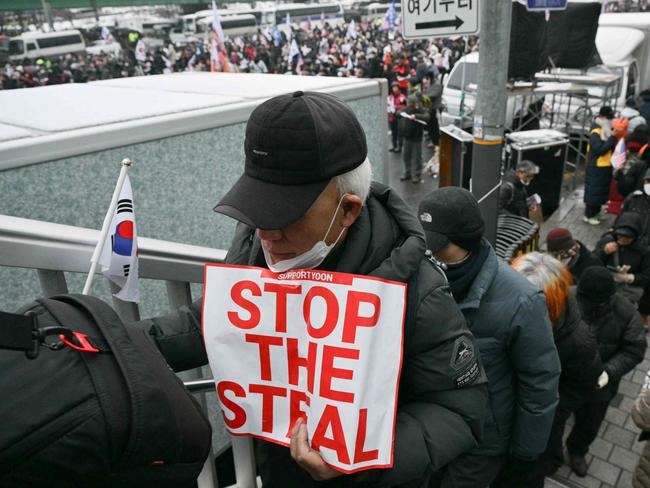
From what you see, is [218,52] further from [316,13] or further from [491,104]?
[316,13]

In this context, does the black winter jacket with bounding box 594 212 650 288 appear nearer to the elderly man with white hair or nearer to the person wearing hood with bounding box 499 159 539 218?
the person wearing hood with bounding box 499 159 539 218

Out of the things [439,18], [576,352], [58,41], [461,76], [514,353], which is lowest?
[576,352]

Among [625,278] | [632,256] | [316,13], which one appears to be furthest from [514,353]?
[316,13]

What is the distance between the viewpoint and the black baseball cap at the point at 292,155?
4.02 feet

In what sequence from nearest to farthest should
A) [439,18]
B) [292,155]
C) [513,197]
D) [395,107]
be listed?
1. [292,155]
2. [439,18]
3. [513,197]
4. [395,107]

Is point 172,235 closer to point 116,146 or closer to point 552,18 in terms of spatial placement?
point 116,146

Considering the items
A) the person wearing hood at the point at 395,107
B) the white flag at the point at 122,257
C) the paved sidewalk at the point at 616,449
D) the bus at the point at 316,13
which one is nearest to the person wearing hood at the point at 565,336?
the paved sidewalk at the point at 616,449

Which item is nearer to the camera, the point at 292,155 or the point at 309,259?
the point at 292,155

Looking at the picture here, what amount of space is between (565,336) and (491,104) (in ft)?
5.72

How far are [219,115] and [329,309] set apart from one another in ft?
4.62

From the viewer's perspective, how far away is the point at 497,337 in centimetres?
211

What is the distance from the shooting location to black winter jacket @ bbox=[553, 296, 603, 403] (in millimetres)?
2699

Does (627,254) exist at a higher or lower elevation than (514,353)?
lower

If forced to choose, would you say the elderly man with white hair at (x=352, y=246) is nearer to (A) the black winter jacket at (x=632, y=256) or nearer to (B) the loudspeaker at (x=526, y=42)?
(A) the black winter jacket at (x=632, y=256)
